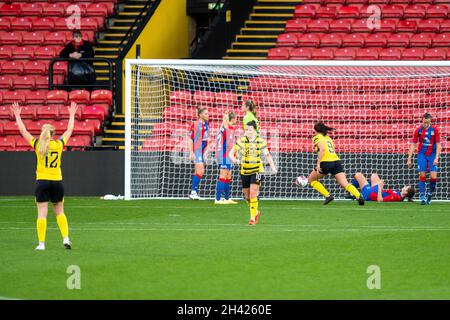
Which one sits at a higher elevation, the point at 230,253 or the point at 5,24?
the point at 5,24

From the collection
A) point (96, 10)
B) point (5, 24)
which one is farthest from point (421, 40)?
point (5, 24)

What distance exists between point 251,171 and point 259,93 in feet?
26.6

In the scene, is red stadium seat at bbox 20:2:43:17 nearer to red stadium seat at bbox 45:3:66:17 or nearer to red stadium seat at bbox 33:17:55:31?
red stadium seat at bbox 45:3:66:17

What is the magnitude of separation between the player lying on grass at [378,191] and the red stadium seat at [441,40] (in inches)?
205

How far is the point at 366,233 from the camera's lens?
15.3 m

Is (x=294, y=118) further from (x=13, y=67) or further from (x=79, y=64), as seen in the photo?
(x=13, y=67)

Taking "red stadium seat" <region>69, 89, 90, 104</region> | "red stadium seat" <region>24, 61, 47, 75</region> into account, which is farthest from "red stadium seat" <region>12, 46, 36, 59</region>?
"red stadium seat" <region>69, 89, 90, 104</region>

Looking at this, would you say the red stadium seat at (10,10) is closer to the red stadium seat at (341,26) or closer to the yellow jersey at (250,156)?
the red stadium seat at (341,26)

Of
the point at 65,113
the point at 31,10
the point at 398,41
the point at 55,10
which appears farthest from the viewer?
the point at 31,10

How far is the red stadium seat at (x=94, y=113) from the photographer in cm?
2466

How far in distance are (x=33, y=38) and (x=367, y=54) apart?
8.67 metres

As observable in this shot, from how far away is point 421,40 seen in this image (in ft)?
84.7

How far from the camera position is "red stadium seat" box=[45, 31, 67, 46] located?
89.1 ft

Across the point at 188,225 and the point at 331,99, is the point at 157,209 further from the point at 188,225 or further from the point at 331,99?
the point at 331,99
